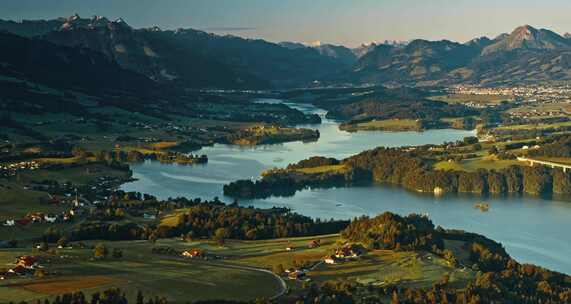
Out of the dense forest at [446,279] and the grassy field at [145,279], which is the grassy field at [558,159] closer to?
the dense forest at [446,279]

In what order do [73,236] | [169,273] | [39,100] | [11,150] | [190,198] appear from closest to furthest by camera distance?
1. [169,273]
2. [73,236]
3. [190,198]
4. [11,150]
5. [39,100]

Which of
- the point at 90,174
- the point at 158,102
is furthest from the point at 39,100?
the point at 90,174

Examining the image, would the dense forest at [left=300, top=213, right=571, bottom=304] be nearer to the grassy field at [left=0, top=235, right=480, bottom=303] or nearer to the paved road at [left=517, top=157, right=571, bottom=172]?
the grassy field at [left=0, top=235, right=480, bottom=303]

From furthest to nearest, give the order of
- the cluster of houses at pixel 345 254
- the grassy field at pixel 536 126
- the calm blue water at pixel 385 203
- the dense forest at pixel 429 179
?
1. the grassy field at pixel 536 126
2. the dense forest at pixel 429 179
3. the calm blue water at pixel 385 203
4. the cluster of houses at pixel 345 254

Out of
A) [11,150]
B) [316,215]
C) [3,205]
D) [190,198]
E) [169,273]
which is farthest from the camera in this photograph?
[11,150]

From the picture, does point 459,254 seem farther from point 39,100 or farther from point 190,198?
point 39,100

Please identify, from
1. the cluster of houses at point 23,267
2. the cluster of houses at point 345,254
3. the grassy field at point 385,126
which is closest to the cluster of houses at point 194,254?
the cluster of houses at point 345,254
